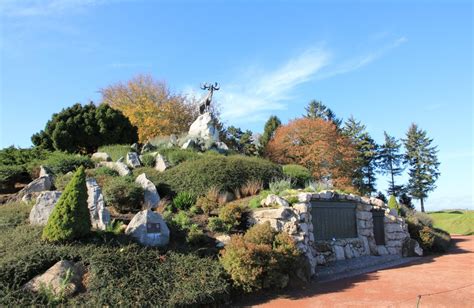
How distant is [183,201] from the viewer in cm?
1159

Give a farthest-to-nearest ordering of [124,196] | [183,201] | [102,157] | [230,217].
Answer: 1. [102,157]
2. [183,201]
3. [124,196]
4. [230,217]

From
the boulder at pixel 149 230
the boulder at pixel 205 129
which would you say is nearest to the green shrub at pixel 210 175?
the boulder at pixel 149 230

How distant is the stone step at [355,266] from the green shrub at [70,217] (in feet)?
17.9

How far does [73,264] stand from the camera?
23.2ft

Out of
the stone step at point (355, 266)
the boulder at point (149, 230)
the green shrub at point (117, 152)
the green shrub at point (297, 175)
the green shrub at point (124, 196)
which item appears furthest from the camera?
the green shrub at point (117, 152)

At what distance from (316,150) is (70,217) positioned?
22.1 metres

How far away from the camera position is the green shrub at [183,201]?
37.7 ft

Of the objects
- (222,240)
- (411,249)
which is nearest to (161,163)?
(222,240)

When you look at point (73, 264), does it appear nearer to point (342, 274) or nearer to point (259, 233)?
point (259, 233)

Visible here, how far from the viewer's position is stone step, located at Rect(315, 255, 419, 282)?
389 inches

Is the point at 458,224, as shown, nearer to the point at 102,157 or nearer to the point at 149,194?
the point at 149,194

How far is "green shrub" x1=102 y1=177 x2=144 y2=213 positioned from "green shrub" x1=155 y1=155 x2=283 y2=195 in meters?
1.52

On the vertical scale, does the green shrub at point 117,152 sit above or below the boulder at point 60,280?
above

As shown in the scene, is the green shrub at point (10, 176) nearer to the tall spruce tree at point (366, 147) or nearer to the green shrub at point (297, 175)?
the green shrub at point (297, 175)
